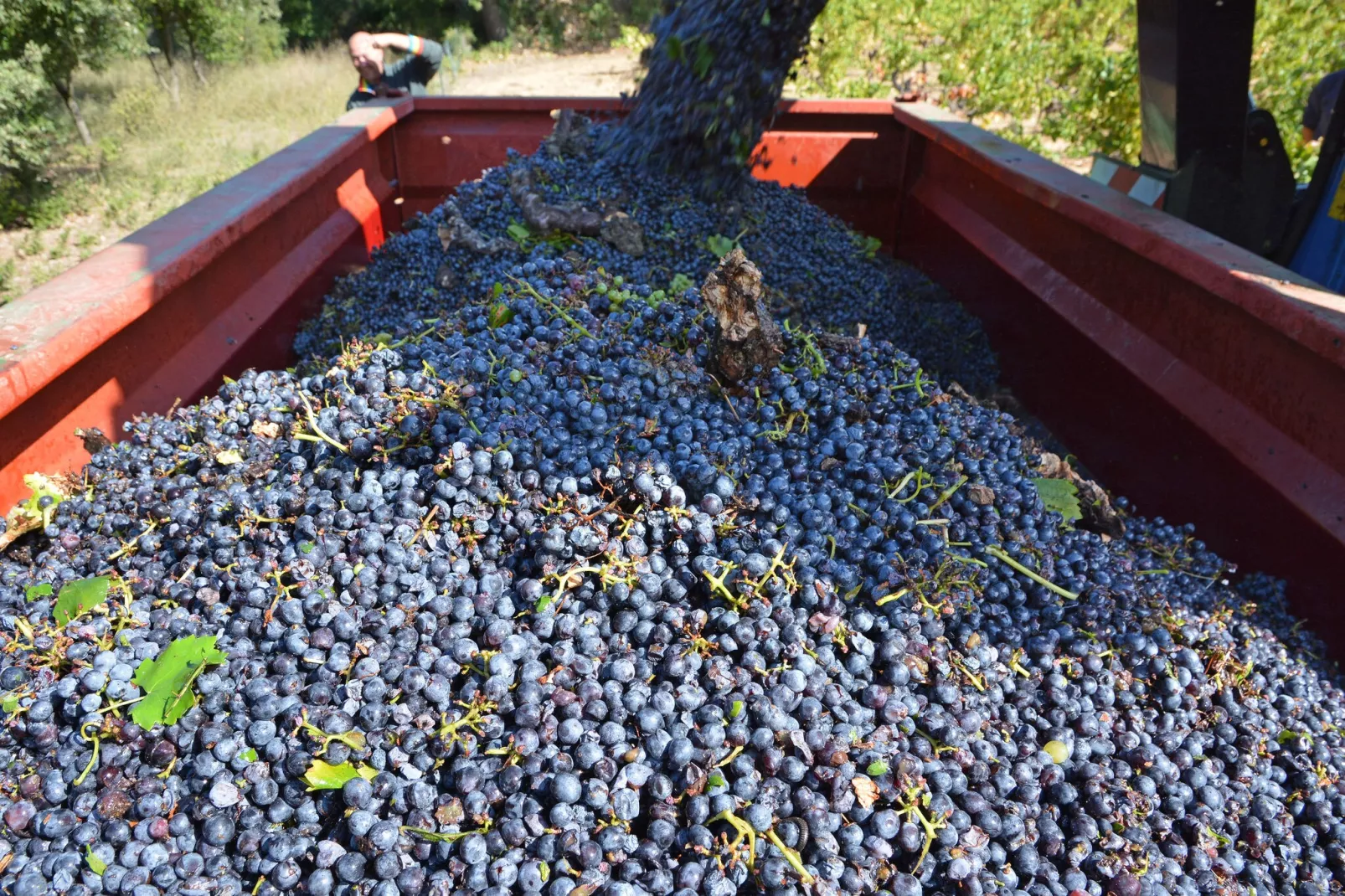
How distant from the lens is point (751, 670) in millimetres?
1313

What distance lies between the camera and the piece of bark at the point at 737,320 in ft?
6.15

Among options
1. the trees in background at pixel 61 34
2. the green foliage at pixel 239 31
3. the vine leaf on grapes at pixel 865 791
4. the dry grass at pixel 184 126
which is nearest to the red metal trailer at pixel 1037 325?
the vine leaf on grapes at pixel 865 791

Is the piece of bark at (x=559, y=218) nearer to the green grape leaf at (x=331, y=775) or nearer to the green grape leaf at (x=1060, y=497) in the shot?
the green grape leaf at (x=1060, y=497)

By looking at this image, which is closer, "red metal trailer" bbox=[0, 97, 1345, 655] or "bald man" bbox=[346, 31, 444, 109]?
"red metal trailer" bbox=[0, 97, 1345, 655]

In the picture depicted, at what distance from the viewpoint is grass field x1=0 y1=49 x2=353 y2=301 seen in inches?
303

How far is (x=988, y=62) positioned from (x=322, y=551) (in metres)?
7.73

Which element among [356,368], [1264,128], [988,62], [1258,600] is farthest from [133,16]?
[1258,600]

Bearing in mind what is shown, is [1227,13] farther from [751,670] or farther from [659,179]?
[751,670]

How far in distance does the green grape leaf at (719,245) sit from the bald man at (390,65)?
6.70ft

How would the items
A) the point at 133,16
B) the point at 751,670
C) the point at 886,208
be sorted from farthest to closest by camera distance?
1. the point at 133,16
2. the point at 886,208
3. the point at 751,670

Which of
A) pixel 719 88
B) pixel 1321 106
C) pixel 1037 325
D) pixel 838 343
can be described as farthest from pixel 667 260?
pixel 1321 106

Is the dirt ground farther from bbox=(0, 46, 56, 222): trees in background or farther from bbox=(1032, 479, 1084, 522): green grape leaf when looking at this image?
bbox=(1032, 479, 1084, 522): green grape leaf

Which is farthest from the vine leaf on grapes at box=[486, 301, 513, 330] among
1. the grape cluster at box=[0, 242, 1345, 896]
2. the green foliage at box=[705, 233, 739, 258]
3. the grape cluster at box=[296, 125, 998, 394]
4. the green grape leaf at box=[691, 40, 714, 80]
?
the green grape leaf at box=[691, 40, 714, 80]

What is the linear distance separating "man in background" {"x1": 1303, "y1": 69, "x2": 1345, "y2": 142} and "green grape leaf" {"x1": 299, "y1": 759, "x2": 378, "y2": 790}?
4.26m
